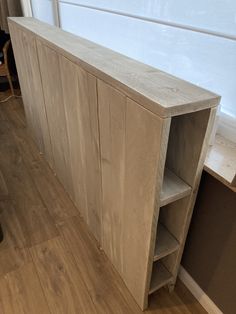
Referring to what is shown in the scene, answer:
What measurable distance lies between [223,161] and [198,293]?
0.72 meters

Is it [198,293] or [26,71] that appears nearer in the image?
[198,293]

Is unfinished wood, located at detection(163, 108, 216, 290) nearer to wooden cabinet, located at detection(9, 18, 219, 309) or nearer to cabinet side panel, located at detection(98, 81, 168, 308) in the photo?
wooden cabinet, located at detection(9, 18, 219, 309)

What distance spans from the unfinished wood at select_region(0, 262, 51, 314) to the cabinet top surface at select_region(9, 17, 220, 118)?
3.52 feet

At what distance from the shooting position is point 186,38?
3.46 ft

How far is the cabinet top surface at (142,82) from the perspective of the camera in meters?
0.70

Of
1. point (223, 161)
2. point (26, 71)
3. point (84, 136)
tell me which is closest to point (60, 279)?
point (84, 136)

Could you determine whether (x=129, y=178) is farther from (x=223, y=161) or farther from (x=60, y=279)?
(x=60, y=279)

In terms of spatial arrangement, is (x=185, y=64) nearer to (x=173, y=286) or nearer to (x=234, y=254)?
(x=234, y=254)

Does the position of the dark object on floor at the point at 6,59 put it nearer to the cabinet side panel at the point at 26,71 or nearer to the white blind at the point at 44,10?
the white blind at the point at 44,10

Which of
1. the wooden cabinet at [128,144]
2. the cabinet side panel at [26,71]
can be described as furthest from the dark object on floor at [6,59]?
the wooden cabinet at [128,144]

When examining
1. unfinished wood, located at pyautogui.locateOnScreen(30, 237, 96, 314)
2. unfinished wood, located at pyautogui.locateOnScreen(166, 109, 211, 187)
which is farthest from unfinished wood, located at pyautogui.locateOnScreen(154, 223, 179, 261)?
unfinished wood, located at pyautogui.locateOnScreen(30, 237, 96, 314)

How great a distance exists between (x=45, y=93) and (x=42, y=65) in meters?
0.18

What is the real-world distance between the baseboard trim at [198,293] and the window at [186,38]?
2.39 ft

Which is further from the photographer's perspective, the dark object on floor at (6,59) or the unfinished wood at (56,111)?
the dark object on floor at (6,59)
